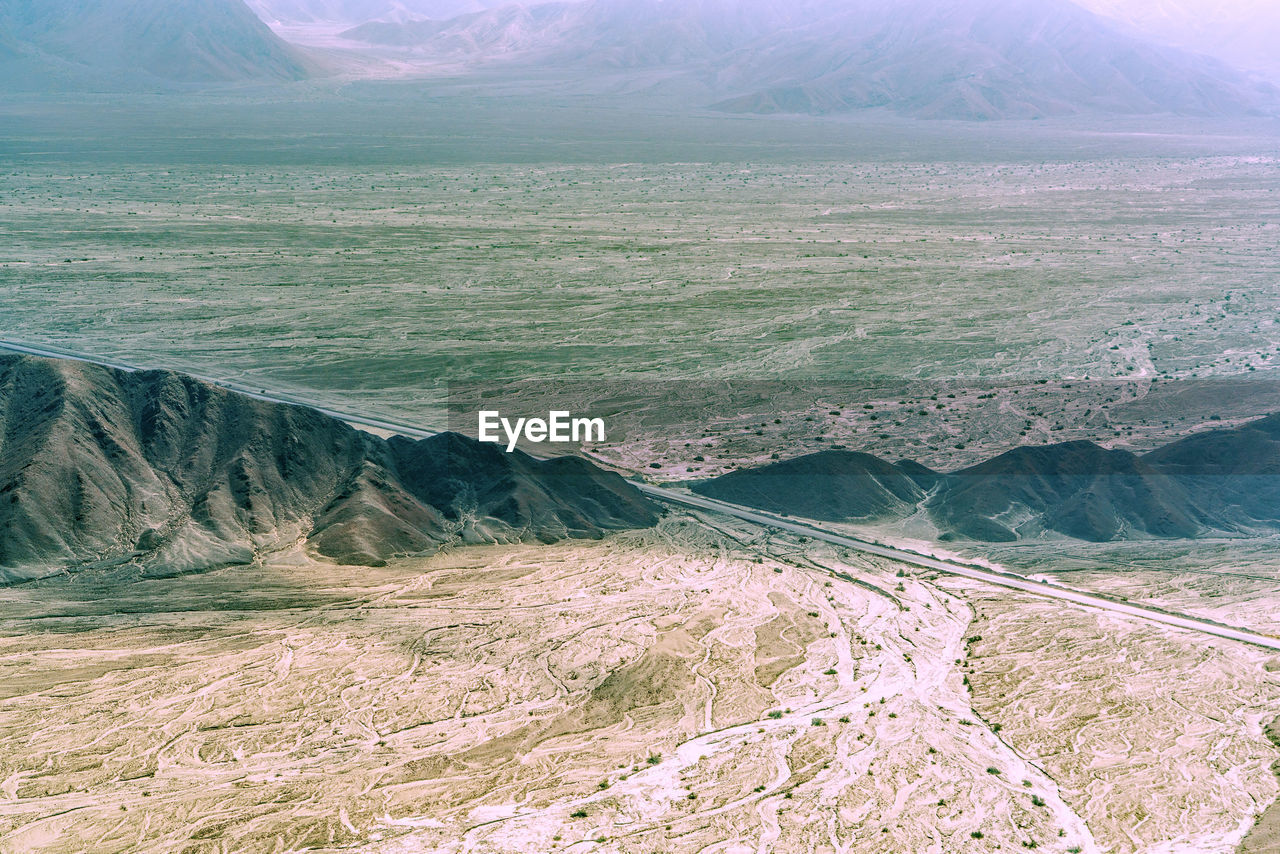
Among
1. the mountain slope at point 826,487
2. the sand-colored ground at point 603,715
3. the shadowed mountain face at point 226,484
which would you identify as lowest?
the sand-colored ground at point 603,715

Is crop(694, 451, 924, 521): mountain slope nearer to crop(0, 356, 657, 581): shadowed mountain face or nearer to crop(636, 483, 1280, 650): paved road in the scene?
crop(636, 483, 1280, 650): paved road

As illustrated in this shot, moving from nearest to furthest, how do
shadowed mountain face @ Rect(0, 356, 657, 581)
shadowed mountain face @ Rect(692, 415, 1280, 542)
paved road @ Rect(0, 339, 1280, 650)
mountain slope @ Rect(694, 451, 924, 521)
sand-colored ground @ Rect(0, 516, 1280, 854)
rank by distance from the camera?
1. sand-colored ground @ Rect(0, 516, 1280, 854)
2. paved road @ Rect(0, 339, 1280, 650)
3. shadowed mountain face @ Rect(0, 356, 657, 581)
4. shadowed mountain face @ Rect(692, 415, 1280, 542)
5. mountain slope @ Rect(694, 451, 924, 521)

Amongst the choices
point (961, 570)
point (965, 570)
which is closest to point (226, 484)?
point (961, 570)

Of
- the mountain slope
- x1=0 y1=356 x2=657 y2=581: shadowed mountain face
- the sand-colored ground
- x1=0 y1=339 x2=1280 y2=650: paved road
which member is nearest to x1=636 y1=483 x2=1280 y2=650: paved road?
x1=0 y1=339 x2=1280 y2=650: paved road

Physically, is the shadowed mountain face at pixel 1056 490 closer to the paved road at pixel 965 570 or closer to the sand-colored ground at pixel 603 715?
the paved road at pixel 965 570

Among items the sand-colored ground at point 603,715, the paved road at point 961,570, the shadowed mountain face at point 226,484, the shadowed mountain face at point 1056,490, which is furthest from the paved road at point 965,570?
the shadowed mountain face at point 226,484
